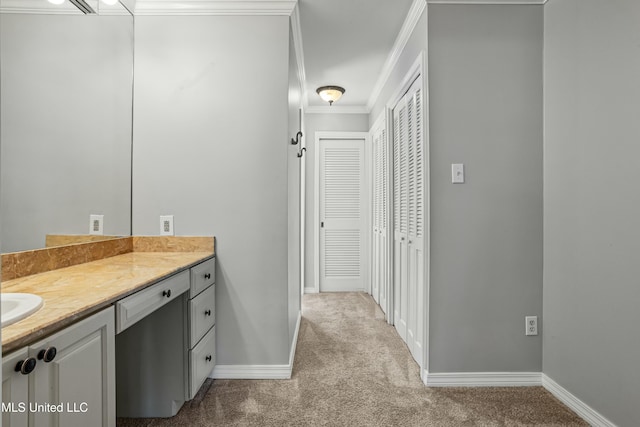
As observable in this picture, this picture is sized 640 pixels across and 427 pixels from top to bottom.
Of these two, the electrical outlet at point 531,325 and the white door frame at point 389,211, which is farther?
the white door frame at point 389,211

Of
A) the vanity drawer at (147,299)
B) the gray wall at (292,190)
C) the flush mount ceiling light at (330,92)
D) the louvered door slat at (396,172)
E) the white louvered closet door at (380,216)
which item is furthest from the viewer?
the flush mount ceiling light at (330,92)

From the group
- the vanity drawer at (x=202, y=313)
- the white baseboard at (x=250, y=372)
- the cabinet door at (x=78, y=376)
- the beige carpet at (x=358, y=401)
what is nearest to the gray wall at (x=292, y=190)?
the white baseboard at (x=250, y=372)

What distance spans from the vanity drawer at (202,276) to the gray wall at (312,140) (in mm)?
2511

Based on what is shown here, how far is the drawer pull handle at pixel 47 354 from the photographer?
→ 0.96 metres

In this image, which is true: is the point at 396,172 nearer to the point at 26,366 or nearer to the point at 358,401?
the point at 358,401

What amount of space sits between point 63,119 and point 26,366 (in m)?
1.24

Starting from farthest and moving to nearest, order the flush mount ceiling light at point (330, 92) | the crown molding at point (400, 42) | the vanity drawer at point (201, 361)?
the flush mount ceiling light at point (330, 92) → the crown molding at point (400, 42) → the vanity drawer at point (201, 361)

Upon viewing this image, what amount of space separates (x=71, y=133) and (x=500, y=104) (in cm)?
230

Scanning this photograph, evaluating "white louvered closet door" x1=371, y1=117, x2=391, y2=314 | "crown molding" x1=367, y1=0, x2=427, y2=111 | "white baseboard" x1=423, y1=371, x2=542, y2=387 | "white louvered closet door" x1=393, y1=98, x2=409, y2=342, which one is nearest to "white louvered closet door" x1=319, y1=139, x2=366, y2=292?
"white louvered closet door" x1=371, y1=117, x2=391, y2=314

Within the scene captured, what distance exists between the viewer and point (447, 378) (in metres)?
2.27

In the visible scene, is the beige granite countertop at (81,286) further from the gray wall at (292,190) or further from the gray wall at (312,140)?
the gray wall at (312,140)

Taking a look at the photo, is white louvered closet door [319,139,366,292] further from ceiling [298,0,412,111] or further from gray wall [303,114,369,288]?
ceiling [298,0,412,111]

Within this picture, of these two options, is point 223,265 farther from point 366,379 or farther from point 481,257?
point 481,257

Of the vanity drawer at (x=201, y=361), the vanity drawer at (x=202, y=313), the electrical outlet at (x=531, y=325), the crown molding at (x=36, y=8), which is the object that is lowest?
the vanity drawer at (x=201, y=361)
